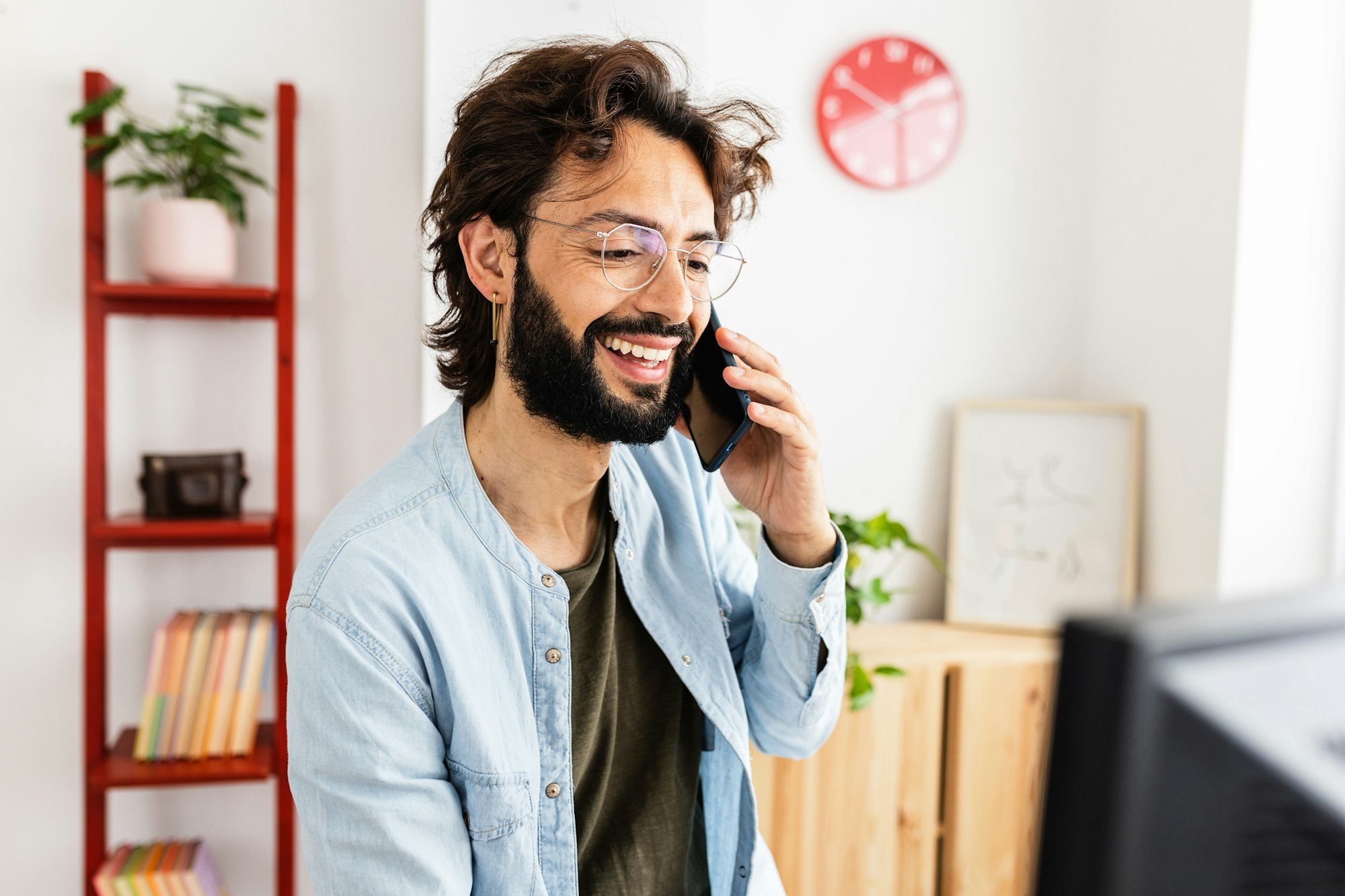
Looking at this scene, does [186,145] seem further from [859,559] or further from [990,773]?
[990,773]

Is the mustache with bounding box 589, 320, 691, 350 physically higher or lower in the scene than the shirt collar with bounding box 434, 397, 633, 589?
higher

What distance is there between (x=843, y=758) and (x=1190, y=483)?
1006mm

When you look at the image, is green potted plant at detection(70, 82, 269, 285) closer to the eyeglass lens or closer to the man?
the man

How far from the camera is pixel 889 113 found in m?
2.35

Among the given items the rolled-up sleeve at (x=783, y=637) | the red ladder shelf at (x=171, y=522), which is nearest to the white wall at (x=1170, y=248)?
the rolled-up sleeve at (x=783, y=637)

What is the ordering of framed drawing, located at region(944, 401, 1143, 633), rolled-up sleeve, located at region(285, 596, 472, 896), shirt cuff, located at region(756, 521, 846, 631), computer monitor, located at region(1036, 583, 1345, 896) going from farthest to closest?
framed drawing, located at region(944, 401, 1143, 633), shirt cuff, located at region(756, 521, 846, 631), rolled-up sleeve, located at region(285, 596, 472, 896), computer monitor, located at region(1036, 583, 1345, 896)

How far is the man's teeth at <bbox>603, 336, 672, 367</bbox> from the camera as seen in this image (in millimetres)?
1228

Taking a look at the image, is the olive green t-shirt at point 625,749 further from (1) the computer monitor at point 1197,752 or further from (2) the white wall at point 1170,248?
(2) the white wall at point 1170,248

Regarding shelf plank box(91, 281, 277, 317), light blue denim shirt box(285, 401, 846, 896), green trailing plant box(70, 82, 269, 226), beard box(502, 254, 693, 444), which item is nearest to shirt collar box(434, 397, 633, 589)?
light blue denim shirt box(285, 401, 846, 896)

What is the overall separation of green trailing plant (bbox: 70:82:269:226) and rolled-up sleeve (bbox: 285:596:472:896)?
4.26 feet

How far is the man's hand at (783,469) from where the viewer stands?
1.23 metres

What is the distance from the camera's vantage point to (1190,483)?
84.4 inches

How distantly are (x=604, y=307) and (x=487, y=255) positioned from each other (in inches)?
8.8

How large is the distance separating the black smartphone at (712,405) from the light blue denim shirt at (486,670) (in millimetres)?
74
